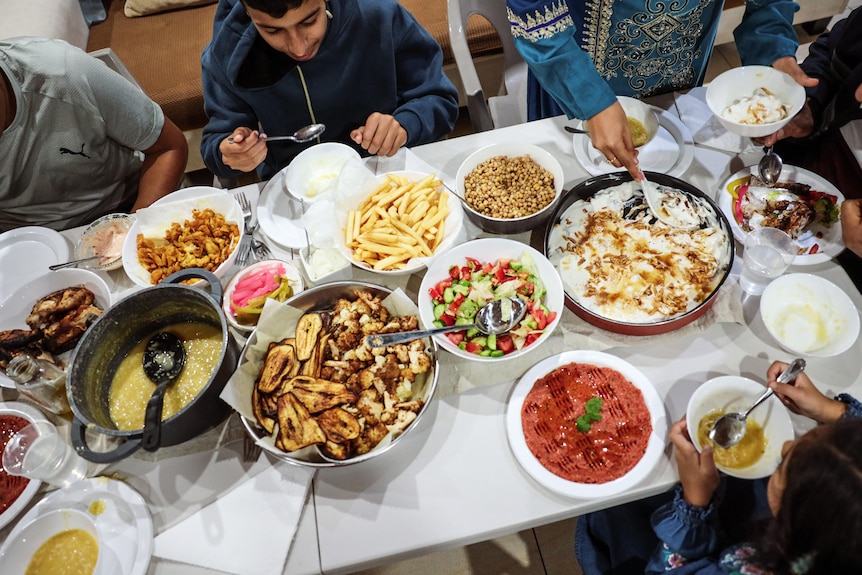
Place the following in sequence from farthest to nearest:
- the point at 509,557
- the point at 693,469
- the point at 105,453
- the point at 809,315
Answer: the point at 509,557 → the point at 809,315 → the point at 693,469 → the point at 105,453

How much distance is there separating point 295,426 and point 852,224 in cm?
160

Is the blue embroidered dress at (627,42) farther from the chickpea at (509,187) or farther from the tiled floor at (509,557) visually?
the tiled floor at (509,557)

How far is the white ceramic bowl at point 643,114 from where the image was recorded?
5.91 ft

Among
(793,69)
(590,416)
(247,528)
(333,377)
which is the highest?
(793,69)

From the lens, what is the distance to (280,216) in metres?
1.89

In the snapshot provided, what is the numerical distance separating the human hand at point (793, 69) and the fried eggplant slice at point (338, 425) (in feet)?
5.64

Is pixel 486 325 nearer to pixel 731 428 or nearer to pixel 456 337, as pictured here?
pixel 456 337

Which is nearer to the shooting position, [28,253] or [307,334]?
[307,334]

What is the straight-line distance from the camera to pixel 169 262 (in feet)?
5.56

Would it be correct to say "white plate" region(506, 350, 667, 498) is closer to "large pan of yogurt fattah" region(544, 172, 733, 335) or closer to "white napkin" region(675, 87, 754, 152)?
"large pan of yogurt fattah" region(544, 172, 733, 335)

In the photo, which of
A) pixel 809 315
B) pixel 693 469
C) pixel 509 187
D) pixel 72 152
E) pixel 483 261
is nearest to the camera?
pixel 693 469

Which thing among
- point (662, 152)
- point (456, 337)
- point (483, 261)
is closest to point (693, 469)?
point (456, 337)

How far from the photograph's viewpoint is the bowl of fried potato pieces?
1273mm

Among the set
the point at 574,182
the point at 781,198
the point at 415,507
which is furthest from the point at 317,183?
the point at 781,198
